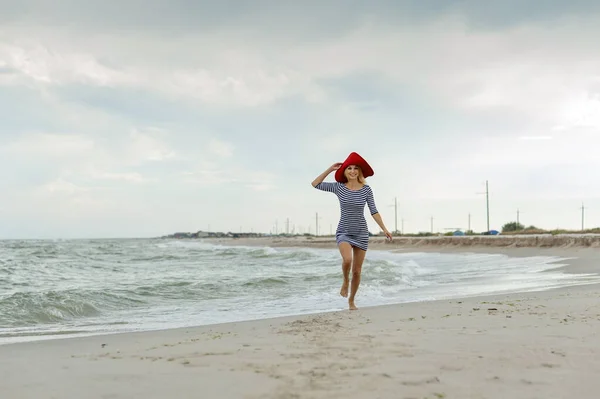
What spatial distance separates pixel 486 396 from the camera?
2.78 m

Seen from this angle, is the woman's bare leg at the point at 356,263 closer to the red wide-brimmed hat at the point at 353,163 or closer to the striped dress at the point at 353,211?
the striped dress at the point at 353,211

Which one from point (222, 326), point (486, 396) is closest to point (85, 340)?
point (222, 326)

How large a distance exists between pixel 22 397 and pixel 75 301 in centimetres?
658

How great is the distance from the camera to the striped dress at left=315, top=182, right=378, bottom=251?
23.0 ft

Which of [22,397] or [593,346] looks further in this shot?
[593,346]

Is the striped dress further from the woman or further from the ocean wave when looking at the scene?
the ocean wave

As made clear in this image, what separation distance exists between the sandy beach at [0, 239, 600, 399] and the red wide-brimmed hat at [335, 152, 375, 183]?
2.23 m

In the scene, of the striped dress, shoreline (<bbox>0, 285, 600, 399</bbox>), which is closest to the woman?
the striped dress

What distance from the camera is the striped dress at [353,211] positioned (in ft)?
23.0

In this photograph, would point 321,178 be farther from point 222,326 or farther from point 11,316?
point 11,316

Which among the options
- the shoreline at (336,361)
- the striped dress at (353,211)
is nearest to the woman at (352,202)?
the striped dress at (353,211)

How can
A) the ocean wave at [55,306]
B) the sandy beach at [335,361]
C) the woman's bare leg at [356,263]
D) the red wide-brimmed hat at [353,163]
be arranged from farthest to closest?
the ocean wave at [55,306]
the woman's bare leg at [356,263]
the red wide-brimmed hat at [353,163]
the sandy beach at [335,361]

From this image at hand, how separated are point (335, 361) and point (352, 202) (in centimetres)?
367

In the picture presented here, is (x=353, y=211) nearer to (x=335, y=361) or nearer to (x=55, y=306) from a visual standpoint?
(x=335, y=361)
